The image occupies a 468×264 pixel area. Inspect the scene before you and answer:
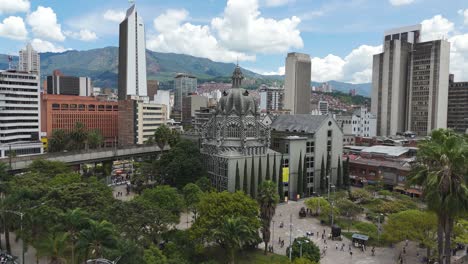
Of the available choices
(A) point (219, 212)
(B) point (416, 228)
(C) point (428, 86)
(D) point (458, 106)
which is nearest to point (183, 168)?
(A) point (219, 212)

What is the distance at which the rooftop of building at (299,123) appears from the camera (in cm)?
9356

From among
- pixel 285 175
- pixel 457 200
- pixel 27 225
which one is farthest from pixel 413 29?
pixel 27 225

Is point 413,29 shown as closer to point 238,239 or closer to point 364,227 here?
point 364,227

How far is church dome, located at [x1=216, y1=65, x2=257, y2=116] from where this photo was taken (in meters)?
84.8

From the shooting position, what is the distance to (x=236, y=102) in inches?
3354

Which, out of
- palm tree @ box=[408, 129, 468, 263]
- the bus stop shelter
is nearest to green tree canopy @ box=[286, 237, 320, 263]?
the bus stop shelter

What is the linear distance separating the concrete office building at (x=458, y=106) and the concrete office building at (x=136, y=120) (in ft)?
483

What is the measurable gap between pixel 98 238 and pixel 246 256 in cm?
2521

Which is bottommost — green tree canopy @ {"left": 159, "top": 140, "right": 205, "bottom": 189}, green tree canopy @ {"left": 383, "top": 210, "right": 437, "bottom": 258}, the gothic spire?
green tree canopy @ {"left": 383, "top": 210, "right": 437, "bottom": 258}

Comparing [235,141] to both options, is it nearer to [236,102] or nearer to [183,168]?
[236,102]

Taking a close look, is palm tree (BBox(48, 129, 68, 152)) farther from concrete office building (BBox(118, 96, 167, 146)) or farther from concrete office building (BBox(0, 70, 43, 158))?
concrete office building (BBox(118, 96, 167, 146))

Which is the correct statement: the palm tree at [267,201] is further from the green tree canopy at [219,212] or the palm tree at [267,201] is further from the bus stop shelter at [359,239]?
the bus stop shelter at [359,239]

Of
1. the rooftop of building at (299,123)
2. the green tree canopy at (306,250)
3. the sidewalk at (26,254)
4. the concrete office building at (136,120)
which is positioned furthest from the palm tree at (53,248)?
the concrete office building at (136,120)

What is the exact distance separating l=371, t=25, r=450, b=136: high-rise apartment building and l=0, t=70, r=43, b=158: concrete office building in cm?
14138
